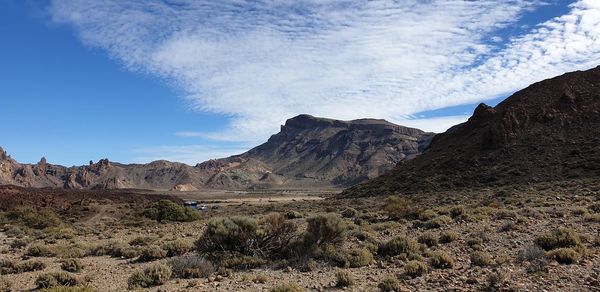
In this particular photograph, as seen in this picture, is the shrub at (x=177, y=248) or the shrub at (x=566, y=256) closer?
the shrub at (x=566, y=256)

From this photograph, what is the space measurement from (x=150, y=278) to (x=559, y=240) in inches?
449

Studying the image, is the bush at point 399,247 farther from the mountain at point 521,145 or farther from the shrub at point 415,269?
the mountain at point 521,145

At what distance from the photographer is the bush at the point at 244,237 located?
49.1ft

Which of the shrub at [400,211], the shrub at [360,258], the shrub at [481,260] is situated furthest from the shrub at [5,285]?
the shrub at [400,211]

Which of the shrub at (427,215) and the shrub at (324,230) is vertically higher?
the shrub at (324,230)

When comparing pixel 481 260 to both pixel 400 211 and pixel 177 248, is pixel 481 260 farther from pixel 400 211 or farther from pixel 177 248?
pixel 400 211

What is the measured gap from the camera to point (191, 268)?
1260 centimetres

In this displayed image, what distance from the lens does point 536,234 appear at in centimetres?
1588

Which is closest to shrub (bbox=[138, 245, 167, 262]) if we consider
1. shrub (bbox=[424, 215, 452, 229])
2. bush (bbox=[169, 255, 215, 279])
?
bush (bbox=[169, 255, 215, 279])

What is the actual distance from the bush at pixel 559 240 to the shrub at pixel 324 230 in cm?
602

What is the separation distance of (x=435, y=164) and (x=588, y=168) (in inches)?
667

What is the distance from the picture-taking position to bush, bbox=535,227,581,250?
1322 centimetres

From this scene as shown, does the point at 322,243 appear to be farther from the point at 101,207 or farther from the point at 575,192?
the point at 101,207

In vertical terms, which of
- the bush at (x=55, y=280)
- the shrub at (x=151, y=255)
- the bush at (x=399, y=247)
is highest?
the bush at (x=55, y=280)
